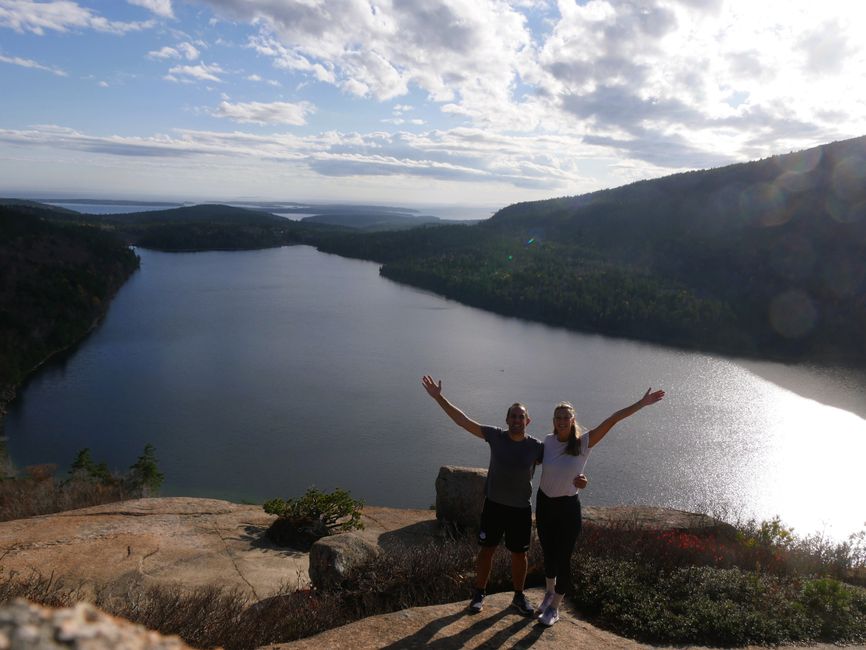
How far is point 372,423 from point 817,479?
23.2m

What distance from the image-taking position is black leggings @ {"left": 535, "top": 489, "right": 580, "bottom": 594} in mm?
5867

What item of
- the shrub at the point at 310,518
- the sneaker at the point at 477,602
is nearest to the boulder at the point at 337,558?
the sneaker at the point at 477,602

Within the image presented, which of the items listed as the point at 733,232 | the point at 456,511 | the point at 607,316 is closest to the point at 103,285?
the point at 607,316

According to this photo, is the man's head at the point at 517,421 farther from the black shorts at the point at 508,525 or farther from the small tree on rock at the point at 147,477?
the small tree on rock at the point at 147,477

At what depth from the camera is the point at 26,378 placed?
44.5 m

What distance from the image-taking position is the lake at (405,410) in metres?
28.8

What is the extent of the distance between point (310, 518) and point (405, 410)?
24982 mm

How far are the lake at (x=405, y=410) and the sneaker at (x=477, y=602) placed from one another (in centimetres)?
2080

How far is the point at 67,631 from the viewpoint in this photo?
4.39 ft

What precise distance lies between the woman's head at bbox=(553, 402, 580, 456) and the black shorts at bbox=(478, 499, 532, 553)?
77 centimetres

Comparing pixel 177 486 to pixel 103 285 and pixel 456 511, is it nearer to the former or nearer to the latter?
pixel 456 511

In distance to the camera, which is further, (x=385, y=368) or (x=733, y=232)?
(x=733, y=232)

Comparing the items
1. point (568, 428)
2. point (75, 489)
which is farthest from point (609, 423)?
point (75, 489)

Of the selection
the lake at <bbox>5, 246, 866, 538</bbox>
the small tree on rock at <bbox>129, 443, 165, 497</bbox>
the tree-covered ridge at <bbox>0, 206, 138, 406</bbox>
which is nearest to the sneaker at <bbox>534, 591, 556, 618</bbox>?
the small tree on rock at <bbox>129, 443, 165, 497</bbox>
